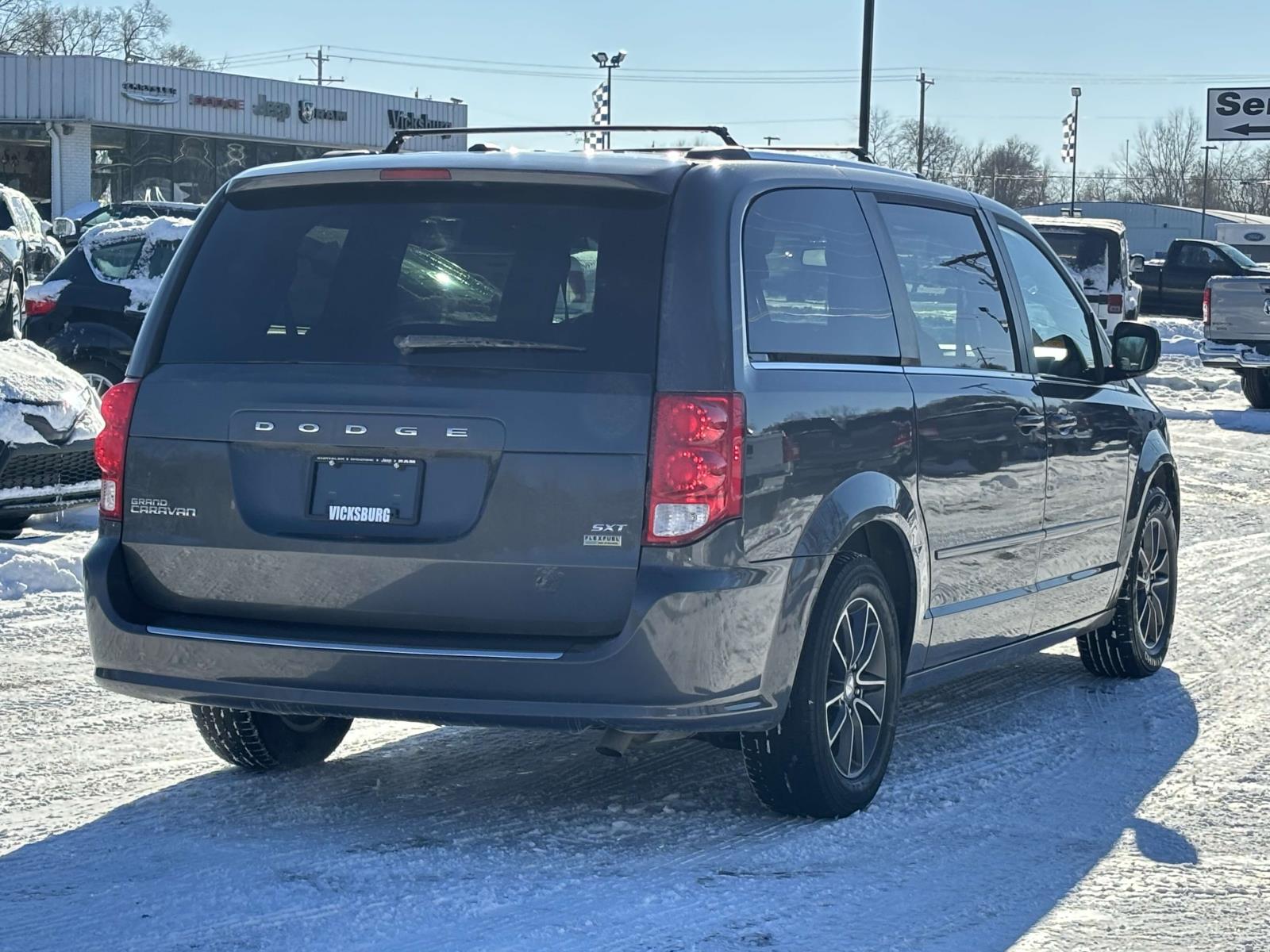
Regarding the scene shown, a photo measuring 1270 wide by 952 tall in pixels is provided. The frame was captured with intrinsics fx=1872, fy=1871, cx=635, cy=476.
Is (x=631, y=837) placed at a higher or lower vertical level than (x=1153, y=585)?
lower

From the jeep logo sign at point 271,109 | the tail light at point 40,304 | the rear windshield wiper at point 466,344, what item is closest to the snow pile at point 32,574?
the rear windshield wiper at point 466,344

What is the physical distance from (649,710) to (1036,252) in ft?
10.7

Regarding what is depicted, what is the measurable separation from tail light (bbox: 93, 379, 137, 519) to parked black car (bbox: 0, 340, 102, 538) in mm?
4868

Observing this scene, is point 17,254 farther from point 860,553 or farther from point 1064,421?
point 860,553

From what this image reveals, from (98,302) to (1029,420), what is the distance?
35.1 feet

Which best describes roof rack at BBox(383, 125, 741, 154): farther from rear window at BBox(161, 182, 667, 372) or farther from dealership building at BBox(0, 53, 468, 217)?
dealership building at BBox(0, 53, 468, 217)

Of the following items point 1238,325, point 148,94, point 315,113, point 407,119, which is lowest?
point 1238,325

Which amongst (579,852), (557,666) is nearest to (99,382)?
(579,852)

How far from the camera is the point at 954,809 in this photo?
5539 millimetres

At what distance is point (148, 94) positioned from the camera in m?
54.2

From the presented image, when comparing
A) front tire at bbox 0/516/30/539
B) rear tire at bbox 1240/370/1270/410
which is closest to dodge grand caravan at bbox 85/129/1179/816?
front tire at bbox 0/516/30/539

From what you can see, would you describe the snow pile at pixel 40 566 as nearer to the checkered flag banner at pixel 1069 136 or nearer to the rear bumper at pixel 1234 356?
the rear bumper at pixel 1234 356

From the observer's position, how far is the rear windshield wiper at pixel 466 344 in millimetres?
4816

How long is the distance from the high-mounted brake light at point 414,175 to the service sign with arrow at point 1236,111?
31.7 m
